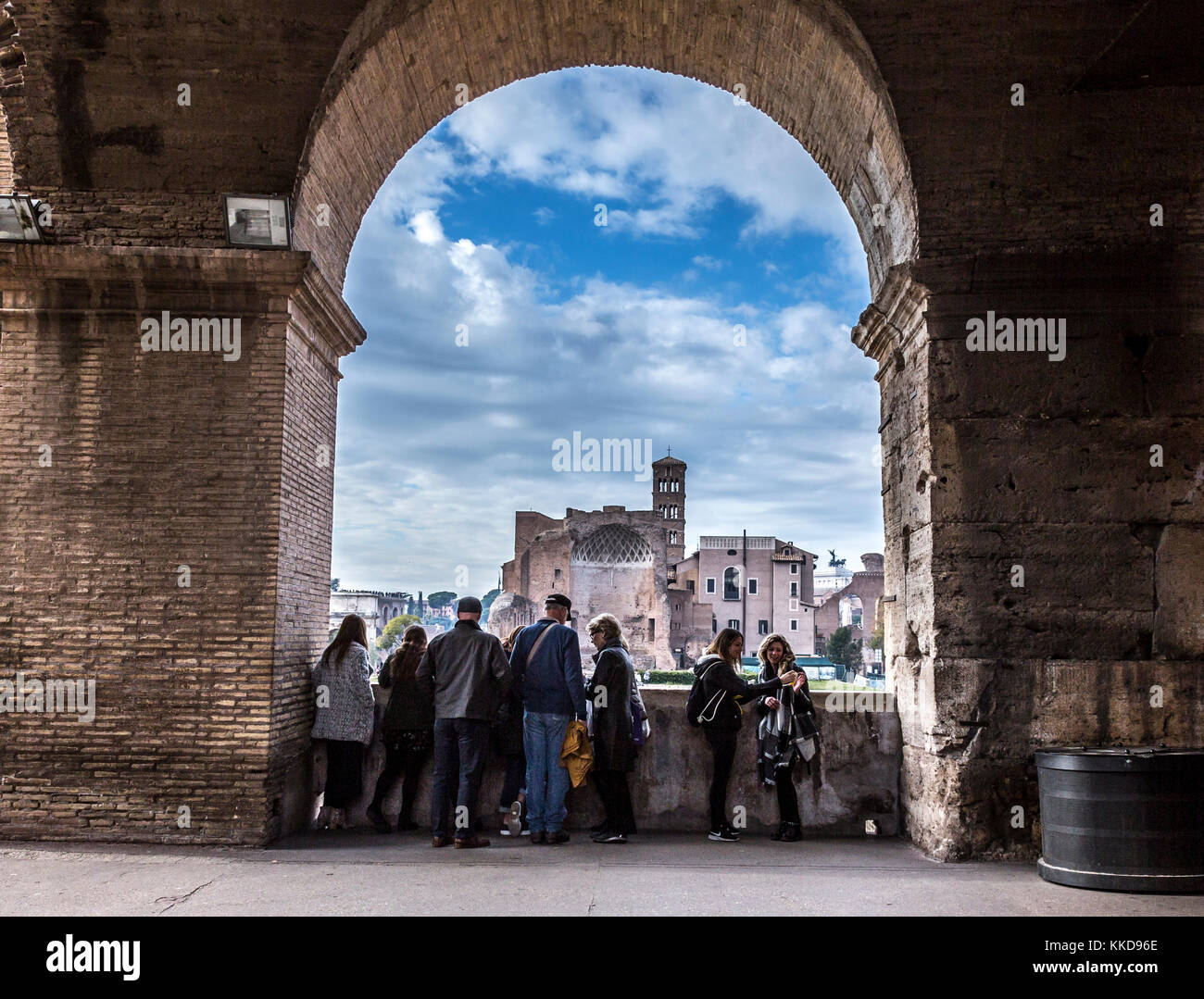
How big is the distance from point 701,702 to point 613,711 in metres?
0.73

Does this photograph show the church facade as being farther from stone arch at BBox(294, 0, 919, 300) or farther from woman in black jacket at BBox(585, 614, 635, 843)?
woman in black jacket at BBox(585, 614, 635, 843)

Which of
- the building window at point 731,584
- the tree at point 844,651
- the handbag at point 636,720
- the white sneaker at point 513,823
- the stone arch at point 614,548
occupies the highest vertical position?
the stone arch at point 614,548

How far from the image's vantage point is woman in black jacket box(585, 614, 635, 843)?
673 cm

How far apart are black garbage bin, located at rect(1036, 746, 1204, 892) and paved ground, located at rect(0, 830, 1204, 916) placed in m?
0.12

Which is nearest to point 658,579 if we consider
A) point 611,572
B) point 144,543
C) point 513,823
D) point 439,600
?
point 611,572

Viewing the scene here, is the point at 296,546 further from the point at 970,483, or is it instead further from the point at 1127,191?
the point at 1127,191

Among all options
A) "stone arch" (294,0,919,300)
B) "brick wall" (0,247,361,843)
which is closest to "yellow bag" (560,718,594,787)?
"brick wall" (0,247,361,843)

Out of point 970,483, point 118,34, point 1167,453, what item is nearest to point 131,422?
point 118,34

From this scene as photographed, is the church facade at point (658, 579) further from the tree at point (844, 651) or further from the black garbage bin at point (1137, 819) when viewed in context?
the black garbage bin at point (1137, 819)

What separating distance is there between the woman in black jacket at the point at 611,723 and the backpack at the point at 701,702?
1.64ft

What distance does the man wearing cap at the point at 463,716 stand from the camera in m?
6.63

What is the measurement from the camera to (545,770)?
6816 millimetres

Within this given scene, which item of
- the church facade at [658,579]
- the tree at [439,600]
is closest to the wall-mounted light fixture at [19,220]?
the church facade at [658,579]

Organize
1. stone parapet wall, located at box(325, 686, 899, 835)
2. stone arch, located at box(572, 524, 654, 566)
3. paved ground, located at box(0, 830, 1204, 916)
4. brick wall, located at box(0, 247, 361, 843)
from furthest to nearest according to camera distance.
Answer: stone arch, located at box(572, 524, 654, 566), stone parapet wall, located at box(325, 686, 899, 835), brick wall, located at box(0, 247, 361, 843), paved ground, located at box(0, 830, 1204, 916)
